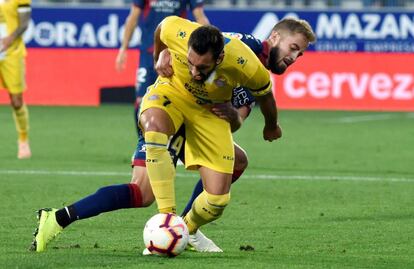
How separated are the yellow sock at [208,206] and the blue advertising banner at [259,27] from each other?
15.6m

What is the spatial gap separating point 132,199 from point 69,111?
14.3m

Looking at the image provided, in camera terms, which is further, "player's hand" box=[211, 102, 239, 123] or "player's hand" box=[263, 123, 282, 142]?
"player's hand" box=[263, 123, 282, 142]

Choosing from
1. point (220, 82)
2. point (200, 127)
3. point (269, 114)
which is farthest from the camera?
point (269, 114)

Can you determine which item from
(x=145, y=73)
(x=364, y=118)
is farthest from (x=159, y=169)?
(x=364, y=118)

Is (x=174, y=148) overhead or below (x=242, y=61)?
below

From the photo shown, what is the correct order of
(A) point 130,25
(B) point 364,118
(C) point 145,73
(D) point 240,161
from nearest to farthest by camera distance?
(D) point 240,161
(C) point 145,73
(A) point 130,25
(B) point 364,118

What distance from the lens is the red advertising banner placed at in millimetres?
22484

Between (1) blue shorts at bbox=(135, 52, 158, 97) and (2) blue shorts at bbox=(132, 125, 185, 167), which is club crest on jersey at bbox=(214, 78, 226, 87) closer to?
(2) blue shorts at bbox=(132, 125, 185, 167)

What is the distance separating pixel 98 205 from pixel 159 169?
49 cm

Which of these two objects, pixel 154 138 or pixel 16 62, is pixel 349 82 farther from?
pixel 154 138

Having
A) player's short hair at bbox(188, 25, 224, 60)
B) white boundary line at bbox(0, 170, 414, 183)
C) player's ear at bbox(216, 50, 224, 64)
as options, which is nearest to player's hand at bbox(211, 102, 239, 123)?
player's ear at bbox(216, 50, 224, 64)

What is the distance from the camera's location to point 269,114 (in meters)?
7.88

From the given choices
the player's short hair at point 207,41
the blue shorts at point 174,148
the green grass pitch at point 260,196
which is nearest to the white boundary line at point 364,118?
the green grass pitch at point 260,196

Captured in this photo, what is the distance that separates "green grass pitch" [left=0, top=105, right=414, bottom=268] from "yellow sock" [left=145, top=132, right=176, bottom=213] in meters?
0.36
